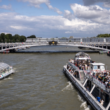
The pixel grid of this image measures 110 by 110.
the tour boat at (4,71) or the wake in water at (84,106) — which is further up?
A: the tour boat at (4,71)

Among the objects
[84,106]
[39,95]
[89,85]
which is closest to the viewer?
[84,106]

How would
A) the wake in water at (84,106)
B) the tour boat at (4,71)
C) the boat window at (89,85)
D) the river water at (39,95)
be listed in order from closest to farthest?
the wake in water at (84,106)
the river water at (39,95)
the boat window at (89,85)
the tour boat at (4,71)

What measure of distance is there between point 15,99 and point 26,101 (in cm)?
135

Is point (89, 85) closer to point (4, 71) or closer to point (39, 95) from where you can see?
point (39, 95)

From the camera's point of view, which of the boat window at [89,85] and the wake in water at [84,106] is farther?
the boat window at [89,85]

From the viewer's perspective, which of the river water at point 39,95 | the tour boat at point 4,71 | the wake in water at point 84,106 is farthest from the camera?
the tour boat at point 4,71

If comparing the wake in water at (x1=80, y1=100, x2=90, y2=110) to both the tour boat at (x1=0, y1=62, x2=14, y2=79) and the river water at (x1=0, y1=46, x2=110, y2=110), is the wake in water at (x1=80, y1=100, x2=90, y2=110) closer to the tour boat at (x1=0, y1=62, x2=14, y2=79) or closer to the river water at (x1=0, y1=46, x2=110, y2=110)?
the river water at (x1=0, y1=46, x2=110, y2=110)

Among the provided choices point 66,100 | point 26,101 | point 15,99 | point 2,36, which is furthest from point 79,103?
Result: point 2,36

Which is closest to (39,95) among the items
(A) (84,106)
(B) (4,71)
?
(A) (84,106)

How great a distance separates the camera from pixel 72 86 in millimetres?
22000

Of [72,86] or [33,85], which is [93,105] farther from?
[33,85]

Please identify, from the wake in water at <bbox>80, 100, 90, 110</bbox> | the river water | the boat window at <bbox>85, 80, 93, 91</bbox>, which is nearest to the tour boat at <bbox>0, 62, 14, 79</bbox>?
the river water

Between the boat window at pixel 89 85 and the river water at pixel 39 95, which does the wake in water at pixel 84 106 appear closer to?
the river water at pixel 39 95

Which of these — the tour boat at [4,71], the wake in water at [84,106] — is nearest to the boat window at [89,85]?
the wake in water at [84,106]
